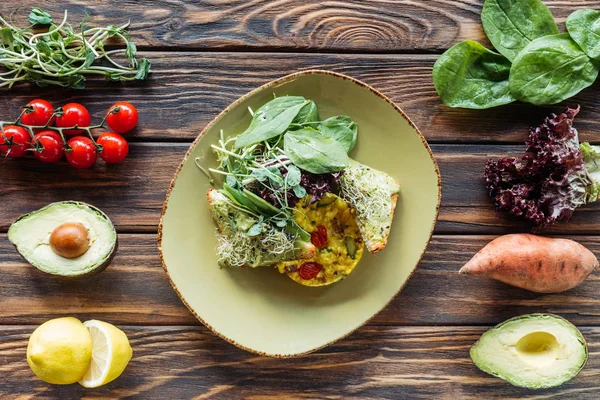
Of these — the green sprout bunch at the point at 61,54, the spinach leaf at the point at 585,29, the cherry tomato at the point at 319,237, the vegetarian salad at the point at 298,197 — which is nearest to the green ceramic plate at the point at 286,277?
the vegetarian salad at the point at 298,197

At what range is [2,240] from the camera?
6.33 ft

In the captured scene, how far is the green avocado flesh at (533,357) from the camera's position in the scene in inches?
72.3

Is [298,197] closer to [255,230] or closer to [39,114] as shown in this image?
[255,230]

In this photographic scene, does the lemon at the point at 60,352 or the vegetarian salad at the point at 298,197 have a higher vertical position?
the vegetarian salad at the point at 298,197

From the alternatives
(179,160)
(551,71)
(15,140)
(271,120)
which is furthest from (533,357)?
(15,140)

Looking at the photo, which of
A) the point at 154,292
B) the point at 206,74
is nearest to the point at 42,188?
the point at 154,292

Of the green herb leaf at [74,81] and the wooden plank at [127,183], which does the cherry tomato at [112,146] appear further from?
the green herb leaf at [74,81]

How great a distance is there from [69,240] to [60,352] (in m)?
0.33

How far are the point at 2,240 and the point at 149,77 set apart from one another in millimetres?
718

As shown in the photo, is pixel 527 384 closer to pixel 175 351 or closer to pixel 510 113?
pixel 510 113

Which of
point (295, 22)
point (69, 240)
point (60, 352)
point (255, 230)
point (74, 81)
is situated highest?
point (295, 22)

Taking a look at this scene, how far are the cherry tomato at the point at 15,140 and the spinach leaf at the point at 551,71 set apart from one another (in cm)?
153

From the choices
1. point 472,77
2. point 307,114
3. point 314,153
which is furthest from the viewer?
point 472,77

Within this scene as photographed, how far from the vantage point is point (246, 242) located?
178 cm
